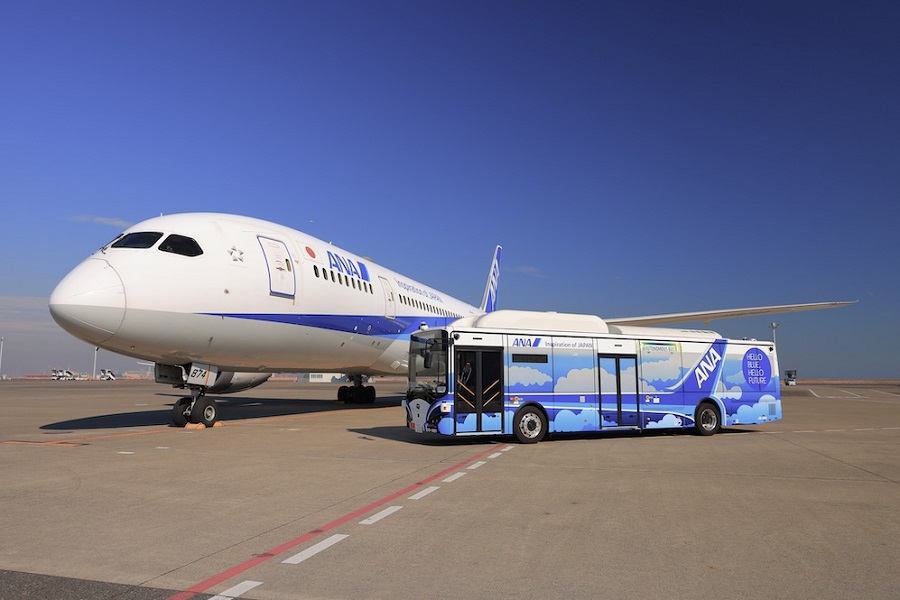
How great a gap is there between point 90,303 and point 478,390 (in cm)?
861

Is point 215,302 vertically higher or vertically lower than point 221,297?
lower

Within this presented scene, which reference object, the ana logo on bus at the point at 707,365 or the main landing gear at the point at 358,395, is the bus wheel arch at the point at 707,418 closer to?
the ana logo on bus at the point at 707,365

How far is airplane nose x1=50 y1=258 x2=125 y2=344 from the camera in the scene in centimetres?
1327

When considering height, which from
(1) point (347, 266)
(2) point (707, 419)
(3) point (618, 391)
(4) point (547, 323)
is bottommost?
(2) point (707, 419)

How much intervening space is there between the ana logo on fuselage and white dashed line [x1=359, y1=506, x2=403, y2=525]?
505 inches

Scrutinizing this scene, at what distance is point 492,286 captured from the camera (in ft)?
149

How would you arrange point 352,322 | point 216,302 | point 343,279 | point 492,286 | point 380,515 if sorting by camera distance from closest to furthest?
point 380,515
point 216,302
point 343,279
point 352,322
point 492,286

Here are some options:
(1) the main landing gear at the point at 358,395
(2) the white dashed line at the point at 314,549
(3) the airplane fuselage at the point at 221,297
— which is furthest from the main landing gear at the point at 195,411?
(1) the main landing gear at the point at 358,395

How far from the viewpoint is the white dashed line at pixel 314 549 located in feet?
17.9

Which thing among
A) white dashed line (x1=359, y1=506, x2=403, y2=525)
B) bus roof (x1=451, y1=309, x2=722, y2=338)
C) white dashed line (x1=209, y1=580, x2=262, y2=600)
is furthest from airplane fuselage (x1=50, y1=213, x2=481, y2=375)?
white dashed line (x1=209, y1=580, x2=262, y2=600)

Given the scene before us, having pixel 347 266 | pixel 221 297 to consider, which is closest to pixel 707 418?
pixel 347 266

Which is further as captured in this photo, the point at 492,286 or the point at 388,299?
the point at 492,286

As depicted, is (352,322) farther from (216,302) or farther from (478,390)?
(478,390)

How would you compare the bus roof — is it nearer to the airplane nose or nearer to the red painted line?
the red painted line
